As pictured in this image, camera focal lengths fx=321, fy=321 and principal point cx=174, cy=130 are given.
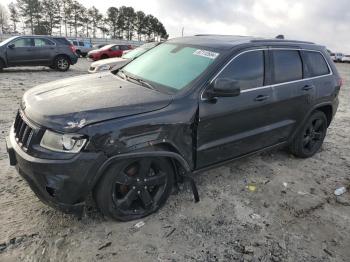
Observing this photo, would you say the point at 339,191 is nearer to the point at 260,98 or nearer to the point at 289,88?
the point at 289,88

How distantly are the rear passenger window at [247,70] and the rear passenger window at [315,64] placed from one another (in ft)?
3.59

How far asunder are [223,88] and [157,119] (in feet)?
2.45

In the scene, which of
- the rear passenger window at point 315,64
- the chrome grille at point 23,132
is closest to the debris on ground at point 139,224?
the chrome grille at point 23,132

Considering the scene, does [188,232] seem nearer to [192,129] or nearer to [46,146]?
[192,129]

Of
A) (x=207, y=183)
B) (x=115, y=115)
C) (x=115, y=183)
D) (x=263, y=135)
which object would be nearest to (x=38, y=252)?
(x=115, y=183)

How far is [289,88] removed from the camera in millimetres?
Result: 4184

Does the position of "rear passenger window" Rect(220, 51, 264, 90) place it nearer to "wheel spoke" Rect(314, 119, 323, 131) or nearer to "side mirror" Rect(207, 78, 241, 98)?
"side mirror" Rect(207, 78, 241, 98)

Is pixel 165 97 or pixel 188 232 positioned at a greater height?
pixel 165 97

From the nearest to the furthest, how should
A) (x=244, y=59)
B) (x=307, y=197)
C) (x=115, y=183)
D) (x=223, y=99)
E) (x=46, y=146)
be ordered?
(x=46, y=146) < (x=115, y=183) < (x=223, y=99) < (x=244, y=59) < (x=307, y=197)

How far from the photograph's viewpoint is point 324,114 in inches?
199

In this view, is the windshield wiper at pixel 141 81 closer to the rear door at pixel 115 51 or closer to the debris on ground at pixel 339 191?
the debris on ground at pixel 339 191

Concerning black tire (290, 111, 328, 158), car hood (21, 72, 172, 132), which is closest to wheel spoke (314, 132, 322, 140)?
black tire (290, 111, 328, 158)

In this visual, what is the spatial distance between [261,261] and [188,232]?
2.32 ft

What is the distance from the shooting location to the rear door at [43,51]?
1367cm
